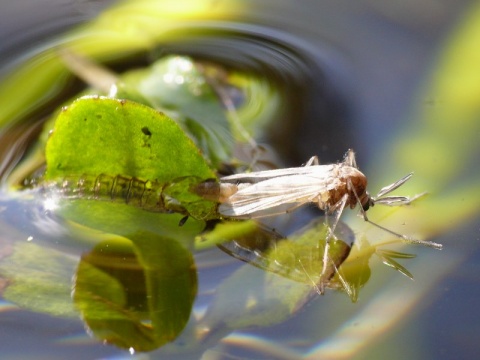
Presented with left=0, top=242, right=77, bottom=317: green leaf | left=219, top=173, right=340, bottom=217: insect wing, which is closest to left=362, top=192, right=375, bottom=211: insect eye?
left=219, top=173, right=340, bottom=217: insect wing

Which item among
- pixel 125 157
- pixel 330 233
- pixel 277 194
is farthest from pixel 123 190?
pixel 330 233

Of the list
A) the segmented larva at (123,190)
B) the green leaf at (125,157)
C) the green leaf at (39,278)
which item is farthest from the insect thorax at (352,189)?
the green leaf at (39,278)

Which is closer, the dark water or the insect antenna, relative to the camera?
the dark water

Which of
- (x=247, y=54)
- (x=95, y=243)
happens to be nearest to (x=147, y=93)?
(x=247, y=54)

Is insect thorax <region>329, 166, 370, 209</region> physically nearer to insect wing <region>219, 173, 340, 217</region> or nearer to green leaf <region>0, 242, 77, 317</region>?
insect wing <region>219, 173, 340, 217</region>

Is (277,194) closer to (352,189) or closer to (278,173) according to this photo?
(278,173)

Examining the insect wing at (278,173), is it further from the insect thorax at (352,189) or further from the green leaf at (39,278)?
the green leaf at (39,278)
